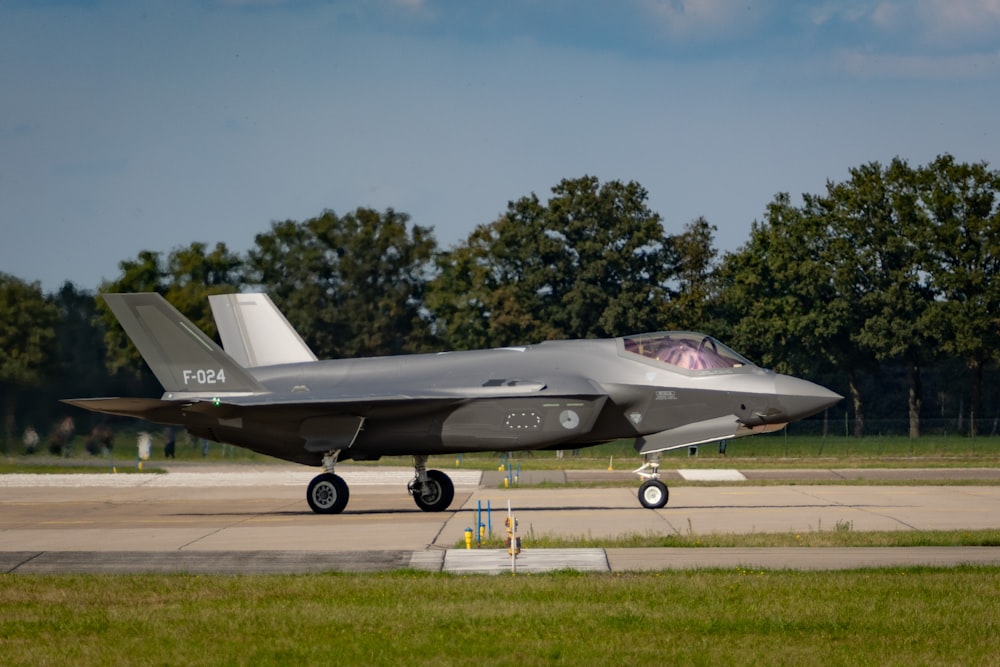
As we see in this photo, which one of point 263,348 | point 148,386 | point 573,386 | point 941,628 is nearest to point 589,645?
point 941,628

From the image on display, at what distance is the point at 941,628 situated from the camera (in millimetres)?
11164

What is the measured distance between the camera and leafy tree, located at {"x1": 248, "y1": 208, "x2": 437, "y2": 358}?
7712cm

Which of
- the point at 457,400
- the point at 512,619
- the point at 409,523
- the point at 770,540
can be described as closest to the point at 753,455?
the point at 457,400

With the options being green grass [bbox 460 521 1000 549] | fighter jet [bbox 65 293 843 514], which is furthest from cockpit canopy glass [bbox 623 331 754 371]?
green grass [bbox 460 521 1000 549]

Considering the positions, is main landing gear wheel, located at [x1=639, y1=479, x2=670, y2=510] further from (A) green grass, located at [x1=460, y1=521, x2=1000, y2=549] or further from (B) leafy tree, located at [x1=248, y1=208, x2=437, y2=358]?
(B) leafy tree, located at [x1=248, y1=208, x2=437, y2=358]

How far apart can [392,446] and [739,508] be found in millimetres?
6758

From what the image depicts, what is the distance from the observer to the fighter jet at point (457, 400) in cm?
2423

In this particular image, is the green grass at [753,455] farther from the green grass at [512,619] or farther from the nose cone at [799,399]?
the green grass at [512,619]

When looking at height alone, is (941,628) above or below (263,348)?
below

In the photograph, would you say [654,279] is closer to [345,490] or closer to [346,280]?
[346,280]

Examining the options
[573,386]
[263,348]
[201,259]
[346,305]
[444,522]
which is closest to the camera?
[444,522]

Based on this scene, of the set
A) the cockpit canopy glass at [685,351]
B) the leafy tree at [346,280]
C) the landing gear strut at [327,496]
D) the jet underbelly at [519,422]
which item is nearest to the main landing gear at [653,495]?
the jet underbelly at [519,422]

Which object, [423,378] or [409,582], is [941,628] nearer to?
[409,582]

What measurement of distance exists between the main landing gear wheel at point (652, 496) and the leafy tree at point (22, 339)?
78.8ft
